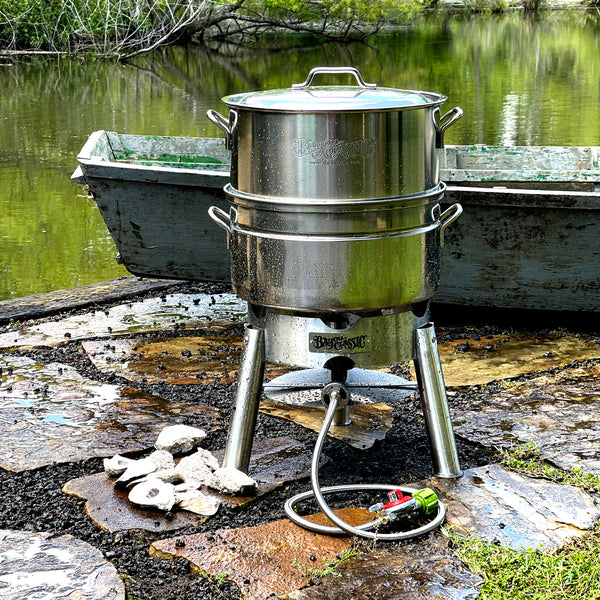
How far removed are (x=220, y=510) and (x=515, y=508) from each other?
1.14m

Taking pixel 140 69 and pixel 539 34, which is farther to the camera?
pixel 539 34

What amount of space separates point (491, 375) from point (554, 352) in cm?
60

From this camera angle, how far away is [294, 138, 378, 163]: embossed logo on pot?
324 centimetres

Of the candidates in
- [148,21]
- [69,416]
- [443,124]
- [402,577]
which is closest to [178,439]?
[69,416]

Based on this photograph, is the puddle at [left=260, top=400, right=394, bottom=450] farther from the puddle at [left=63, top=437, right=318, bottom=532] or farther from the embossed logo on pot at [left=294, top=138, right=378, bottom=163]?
the embossed logo on pot at [left=294, top=138, right=378, bottom=163]

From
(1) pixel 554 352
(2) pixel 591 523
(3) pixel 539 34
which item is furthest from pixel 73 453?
(3) pixel 539 34

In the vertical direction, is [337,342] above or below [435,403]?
above

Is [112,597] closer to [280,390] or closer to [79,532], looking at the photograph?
[79,532]

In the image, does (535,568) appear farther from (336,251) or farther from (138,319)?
(138,319)

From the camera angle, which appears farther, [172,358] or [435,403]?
[172,358]

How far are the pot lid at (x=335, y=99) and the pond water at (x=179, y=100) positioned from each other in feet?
15.0

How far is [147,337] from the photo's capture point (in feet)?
18.8

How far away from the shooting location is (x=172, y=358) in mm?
5312

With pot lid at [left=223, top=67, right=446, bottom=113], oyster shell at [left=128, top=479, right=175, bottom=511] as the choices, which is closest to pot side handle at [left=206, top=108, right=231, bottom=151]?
pot lid at [left=223, top=67, right=446, bottom=113]
